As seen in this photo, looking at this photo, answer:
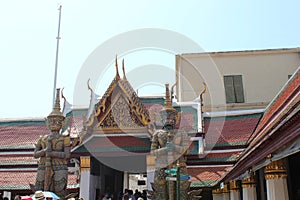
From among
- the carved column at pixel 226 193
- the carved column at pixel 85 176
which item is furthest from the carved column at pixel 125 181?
the carved column at pixel 226 193

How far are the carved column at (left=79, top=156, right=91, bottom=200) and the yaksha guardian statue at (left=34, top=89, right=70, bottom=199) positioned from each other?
171 centimetres

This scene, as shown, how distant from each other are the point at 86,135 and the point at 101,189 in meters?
2.73

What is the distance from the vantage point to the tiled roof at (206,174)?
1013 centimetres

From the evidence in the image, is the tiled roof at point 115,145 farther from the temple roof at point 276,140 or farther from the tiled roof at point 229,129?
the temple roof at point 276,140

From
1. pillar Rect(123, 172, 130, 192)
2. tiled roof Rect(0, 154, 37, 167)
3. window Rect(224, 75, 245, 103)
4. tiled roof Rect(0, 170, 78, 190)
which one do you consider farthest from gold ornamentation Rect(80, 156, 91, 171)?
window Rect(224, 75, 245, 103)

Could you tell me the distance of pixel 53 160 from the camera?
9000mm

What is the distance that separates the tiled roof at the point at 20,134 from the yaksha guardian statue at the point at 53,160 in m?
4.22

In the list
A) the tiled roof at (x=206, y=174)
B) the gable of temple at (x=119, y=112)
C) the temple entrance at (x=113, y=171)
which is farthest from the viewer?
the temple entrance at (x=113, y=171)

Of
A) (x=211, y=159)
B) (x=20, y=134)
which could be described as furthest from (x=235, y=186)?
(x=20, y=134)

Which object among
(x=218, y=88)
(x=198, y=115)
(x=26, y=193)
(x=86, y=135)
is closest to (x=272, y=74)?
(x=218, y=88)

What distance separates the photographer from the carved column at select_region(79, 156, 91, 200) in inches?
419

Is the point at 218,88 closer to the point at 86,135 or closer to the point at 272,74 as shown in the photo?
the point at 272,74

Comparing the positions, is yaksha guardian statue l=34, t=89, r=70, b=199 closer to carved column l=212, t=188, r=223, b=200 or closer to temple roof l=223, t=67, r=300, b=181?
temple roof l=223, t=67, r=300, b=181

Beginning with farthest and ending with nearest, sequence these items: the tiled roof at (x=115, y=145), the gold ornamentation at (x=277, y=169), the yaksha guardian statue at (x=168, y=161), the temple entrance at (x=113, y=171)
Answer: the temple entrance at (x=113, y=171) → the tiled roof at (x=115, y=145) → the yaksha guardian statue at (x=168, y=161) → the gold ornamentation at (x=277, y=169)
